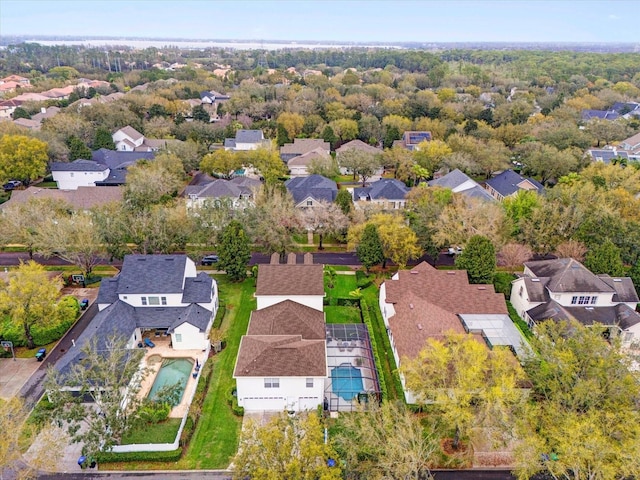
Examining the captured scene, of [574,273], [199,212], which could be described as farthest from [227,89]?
[574,273]

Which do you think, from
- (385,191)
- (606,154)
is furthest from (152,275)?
(606,154)

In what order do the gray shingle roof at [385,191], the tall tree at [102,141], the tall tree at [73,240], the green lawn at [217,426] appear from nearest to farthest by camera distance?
the green lawn at [217,426] → the tall tree at [73,240] → the gray shingle roof at [385,191] → the tall tree at [102,141]

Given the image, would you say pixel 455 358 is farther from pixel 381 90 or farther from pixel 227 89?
pixel 227 89

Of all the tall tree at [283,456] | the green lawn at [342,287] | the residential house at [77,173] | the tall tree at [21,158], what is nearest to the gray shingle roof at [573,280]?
the green lawn at [342,287]

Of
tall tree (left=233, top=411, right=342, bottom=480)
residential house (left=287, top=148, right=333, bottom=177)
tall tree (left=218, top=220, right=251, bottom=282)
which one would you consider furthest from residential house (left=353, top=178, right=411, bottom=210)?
Result: tall tree (left=233, top=411, right=342, bottom=480)

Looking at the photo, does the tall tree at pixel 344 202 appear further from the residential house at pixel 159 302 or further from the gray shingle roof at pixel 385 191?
the residential house at pixel 159 302
